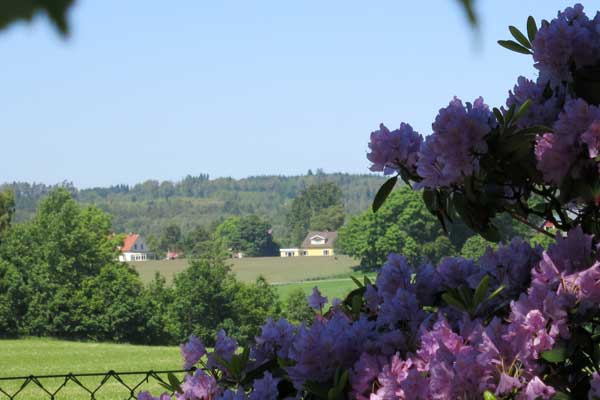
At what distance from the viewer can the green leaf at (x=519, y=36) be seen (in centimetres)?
240

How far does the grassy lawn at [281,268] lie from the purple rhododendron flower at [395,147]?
84.7 metres

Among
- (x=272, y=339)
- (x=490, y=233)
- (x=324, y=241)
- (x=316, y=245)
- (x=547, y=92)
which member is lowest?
(x=316, y=245)

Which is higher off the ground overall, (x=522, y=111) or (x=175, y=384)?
(x=522, y=111)

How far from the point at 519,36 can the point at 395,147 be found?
48 centimetres

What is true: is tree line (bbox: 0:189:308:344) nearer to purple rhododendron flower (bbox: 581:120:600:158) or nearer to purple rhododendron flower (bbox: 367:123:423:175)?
purple rhododendron flower (bbox: 367:123:423:175)

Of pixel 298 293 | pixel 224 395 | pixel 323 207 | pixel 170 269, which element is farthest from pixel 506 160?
pixel 323 207

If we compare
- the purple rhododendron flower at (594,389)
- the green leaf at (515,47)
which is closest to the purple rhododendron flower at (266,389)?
the purple rhododendron flower at (594,389)

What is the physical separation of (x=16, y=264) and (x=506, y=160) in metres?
54.2

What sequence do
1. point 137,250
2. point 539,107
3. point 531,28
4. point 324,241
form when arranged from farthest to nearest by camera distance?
point 137,250 < point 324,241 < point 531,28 < point 539,107

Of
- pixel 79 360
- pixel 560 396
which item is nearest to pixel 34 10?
pixel 560 396

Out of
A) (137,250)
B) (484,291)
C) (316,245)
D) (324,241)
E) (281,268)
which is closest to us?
(484,291)

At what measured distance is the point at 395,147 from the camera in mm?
2271

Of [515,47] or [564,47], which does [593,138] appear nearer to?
[564,47]

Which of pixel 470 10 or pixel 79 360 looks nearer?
pixel 470 10
